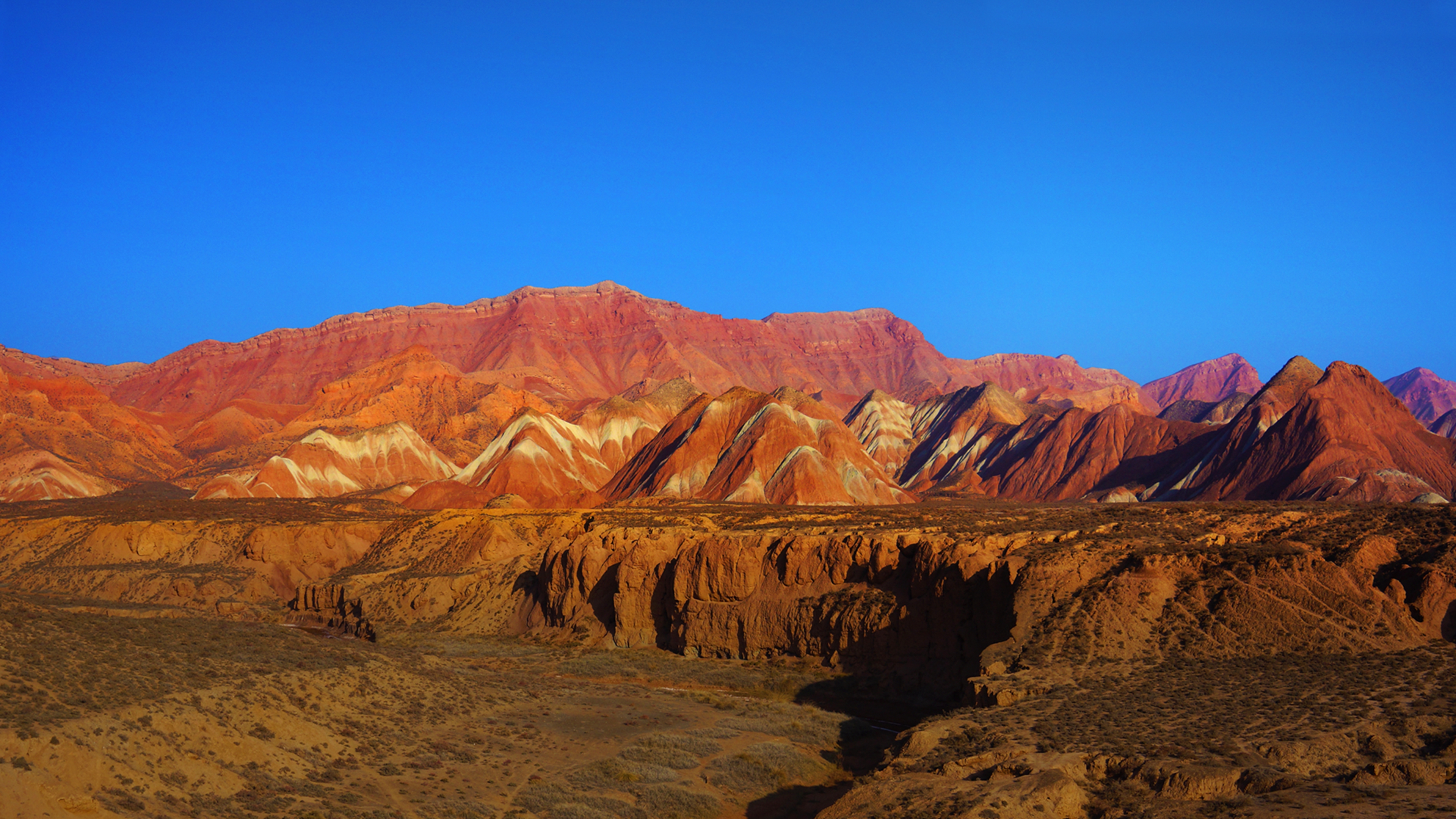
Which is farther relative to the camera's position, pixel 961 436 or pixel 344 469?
pixel 961 436

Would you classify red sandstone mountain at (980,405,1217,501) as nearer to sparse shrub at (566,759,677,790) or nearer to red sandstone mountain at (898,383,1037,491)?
red sandstone mountain at (898,383,1037,491)

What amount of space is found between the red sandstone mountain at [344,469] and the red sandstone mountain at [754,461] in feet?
96.3

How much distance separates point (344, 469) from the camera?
13750 centimetres

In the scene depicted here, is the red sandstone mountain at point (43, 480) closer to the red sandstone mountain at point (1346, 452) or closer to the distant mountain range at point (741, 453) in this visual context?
the distant mountain range at point (741, 453)

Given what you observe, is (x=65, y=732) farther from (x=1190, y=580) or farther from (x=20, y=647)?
(x=1190, y=580)

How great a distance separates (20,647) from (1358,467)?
11069 centimetres

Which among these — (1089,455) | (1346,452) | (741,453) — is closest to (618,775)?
(741,453)

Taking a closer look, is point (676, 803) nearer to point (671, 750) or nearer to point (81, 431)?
point (671, 750)

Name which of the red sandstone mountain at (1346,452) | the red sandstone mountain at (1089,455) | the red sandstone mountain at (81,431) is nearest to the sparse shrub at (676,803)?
the red sandstone mountain at (1346,452)

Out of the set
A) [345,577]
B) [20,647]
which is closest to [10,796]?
[20,647]

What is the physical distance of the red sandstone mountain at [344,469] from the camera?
406ft

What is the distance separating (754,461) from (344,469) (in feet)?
184

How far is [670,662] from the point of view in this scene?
44906 mm

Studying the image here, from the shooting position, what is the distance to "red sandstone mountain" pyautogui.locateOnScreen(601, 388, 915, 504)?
376 feet
